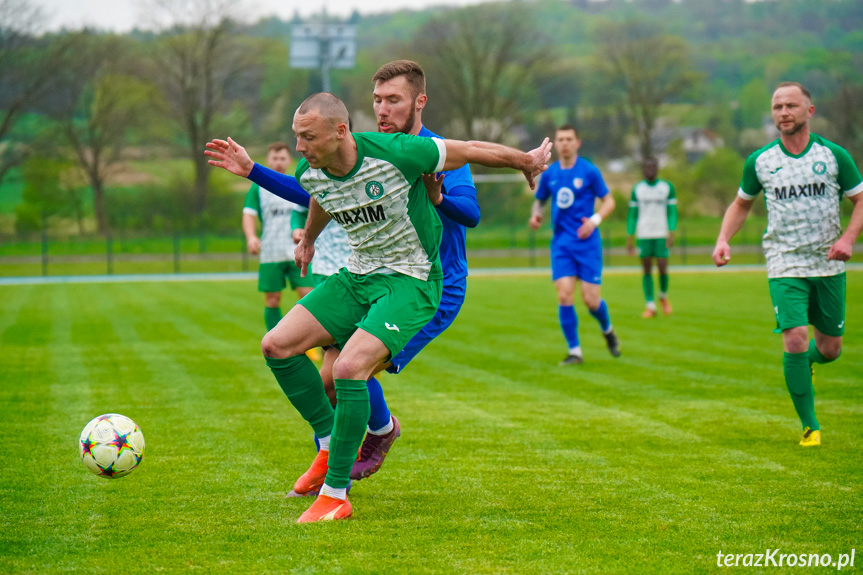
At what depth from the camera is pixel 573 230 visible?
32.3ft

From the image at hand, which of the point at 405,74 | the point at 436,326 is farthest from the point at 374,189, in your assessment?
the point at 436,326

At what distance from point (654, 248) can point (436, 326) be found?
37.7ft

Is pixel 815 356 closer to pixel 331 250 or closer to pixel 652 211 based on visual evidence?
pixel 331 250

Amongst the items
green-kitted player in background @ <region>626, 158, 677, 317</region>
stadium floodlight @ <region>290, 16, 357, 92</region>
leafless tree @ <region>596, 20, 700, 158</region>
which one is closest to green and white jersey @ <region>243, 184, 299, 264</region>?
green-kitted player in background @ <region>626, 158, 677, 317</region>

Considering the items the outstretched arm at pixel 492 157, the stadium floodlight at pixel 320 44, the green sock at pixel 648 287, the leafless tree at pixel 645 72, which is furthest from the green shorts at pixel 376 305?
the leafless tree at pixel 645 72

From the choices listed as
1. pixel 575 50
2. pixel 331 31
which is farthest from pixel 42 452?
pixel 575 50

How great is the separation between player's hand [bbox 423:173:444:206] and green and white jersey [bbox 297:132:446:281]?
0.03 metres

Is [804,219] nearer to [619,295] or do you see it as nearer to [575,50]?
[619,295]

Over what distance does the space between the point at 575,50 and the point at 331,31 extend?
55461mm

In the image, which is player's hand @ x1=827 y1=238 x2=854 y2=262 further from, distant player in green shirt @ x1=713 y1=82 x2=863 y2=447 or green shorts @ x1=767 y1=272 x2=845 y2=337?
green shorts @ x1=767 y1=272 x2=845 y2=337

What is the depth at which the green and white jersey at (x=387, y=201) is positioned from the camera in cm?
407

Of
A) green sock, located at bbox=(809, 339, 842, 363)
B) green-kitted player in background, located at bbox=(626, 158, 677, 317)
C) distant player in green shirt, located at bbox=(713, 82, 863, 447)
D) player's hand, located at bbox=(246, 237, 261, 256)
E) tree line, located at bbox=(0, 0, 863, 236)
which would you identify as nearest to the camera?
distant player in green shirt, located at bbox=(713, 82, 863, 447)

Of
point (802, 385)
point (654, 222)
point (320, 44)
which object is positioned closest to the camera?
point (802, 385)

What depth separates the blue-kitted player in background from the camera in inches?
384
